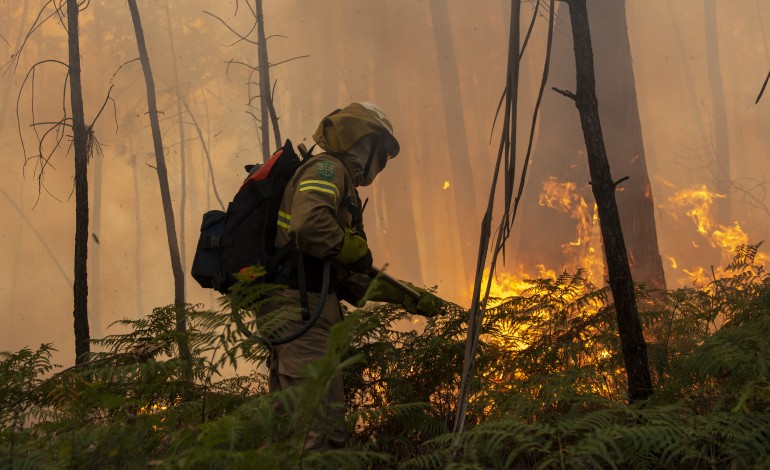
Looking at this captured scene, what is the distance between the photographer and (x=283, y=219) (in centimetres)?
351

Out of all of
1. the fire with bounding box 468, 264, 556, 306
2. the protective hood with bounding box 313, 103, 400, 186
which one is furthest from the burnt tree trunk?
the fire with bounding box 468, 264, 556, 306

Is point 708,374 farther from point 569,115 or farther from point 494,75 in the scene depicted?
point 494,75

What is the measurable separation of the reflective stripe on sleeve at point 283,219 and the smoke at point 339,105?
13516 millimetres

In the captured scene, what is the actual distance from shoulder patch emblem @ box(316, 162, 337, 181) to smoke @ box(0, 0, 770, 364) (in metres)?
13.4

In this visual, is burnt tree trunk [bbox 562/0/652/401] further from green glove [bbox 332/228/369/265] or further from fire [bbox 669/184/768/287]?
fire [bbox 669/184/768/287]

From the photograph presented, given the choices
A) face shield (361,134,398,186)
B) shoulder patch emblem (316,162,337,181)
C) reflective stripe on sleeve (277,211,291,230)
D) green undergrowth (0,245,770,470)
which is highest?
face shield (361,134,398,186)

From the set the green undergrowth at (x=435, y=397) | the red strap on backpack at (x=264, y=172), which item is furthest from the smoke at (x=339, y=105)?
the red strap on backpack at (x=264, y=172)

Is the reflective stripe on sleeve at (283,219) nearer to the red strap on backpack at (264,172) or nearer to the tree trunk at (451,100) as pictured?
the red strap on backpack at (264,172)

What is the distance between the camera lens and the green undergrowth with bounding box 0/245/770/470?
1.84m

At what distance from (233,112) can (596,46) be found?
12.8 meters

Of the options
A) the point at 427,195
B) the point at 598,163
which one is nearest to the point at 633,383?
the point at 598,163

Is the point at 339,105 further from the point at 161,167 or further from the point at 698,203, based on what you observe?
the point at 161,167

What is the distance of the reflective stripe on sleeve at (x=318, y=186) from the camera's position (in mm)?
3373

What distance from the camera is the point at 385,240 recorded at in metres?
20.1
